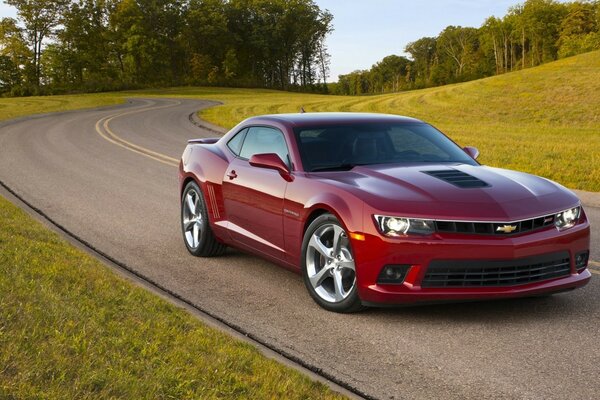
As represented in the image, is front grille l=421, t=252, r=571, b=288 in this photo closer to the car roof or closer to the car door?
the car door

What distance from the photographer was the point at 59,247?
793 centimetres

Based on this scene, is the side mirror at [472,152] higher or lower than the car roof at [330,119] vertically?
lower

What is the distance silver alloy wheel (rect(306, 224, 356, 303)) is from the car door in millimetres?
519

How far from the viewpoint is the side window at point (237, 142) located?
25.7ft

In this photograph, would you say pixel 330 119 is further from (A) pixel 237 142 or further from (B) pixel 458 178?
(B) pixel 458 178

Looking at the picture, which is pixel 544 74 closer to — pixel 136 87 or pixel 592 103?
pixel 592 103

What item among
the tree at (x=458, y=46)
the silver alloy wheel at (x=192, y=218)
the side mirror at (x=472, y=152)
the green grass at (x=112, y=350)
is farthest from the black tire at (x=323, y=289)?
the tree at (x=458, y=46)

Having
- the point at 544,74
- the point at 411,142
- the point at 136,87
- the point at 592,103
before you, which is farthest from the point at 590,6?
the point at 411,142

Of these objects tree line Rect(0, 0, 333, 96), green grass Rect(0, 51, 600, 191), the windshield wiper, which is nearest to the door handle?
the windshield wiper

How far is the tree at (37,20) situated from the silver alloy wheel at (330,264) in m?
89.2

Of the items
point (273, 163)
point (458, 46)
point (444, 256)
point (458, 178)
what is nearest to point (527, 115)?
point (273, 163)

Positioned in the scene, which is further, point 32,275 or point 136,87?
point 136,87

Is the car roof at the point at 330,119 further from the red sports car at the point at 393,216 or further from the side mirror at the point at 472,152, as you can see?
the side mirror at the point at 472,152

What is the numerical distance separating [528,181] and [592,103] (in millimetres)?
29923
